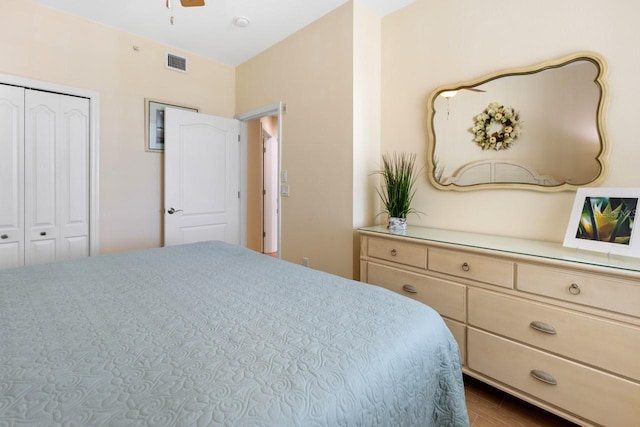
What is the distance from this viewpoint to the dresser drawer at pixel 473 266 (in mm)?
1611

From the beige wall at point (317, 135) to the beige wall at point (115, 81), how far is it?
3.66ft

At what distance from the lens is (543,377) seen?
1.50 metres

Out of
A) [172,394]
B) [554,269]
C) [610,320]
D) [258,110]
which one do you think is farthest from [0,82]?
[610,320]

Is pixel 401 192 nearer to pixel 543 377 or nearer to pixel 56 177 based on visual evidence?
pixel 543 377

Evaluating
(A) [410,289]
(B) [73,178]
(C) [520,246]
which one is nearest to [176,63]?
(B) [73,178]

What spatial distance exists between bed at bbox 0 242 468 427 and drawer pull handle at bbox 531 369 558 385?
745mm

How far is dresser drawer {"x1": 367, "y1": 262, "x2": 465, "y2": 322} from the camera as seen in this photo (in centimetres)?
180

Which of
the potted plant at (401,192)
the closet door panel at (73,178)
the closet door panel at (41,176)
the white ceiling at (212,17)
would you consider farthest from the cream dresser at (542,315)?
the closet door panel at (41,176)

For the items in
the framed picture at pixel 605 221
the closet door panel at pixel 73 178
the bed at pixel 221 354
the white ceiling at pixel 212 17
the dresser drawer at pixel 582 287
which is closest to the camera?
the bed at pixel 221 354

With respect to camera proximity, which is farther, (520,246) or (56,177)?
(56,177)

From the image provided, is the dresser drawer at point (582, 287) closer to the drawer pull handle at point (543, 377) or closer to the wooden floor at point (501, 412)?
the drawer pull handle at point (543, 377)

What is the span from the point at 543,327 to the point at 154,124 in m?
3.67

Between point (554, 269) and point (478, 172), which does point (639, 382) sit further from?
point (478, 172)

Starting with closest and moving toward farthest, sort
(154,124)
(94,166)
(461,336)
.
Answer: (461,336) → (94,166) → (154,124)
